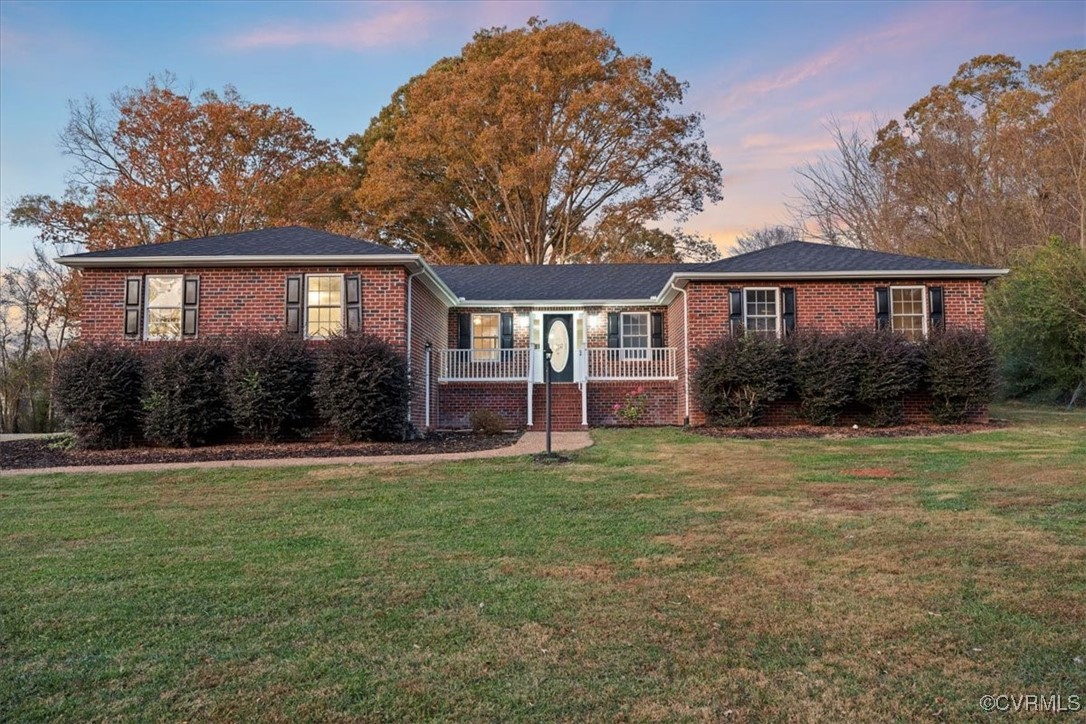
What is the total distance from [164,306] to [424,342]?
4.83m

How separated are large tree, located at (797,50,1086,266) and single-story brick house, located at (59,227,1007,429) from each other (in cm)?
1362

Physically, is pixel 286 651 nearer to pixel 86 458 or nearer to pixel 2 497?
pixel 2 497

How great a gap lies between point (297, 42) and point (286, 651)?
13932 millimetres

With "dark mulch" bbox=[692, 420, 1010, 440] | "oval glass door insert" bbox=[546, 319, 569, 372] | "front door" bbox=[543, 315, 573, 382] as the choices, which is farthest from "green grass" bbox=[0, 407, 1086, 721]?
"front door" bbox=[543, 315, 573, 382]

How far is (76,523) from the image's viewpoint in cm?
599

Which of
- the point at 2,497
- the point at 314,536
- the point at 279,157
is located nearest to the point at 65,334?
the point at 279,157

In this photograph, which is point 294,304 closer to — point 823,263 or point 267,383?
point 267,383

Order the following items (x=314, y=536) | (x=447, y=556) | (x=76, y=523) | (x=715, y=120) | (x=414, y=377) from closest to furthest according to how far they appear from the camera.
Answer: (x=447, y=556) < (x=314, y=536) < (x=76, y=523) < (x=414, y=377) < (x=715, y=120)

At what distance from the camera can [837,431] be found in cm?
1259

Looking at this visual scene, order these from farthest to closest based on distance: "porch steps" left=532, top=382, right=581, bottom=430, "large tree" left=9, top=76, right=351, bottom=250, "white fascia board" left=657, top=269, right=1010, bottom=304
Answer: "large tree" left=9, top=76, right=351, bottom=250, "porch steps" left=532, top=382, right=581, bottom=430, "white fascia board" left=657, top=269, right=1010, bottom=304

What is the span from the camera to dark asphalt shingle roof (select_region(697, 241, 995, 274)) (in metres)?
14.3

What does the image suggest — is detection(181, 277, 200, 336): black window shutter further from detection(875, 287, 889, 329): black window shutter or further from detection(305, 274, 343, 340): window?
detection(875, 287, 889, 329): black window shutter

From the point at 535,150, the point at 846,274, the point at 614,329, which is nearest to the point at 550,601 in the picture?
the point at 846,274

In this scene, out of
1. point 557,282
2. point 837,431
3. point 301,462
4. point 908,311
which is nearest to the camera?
point 301,462
